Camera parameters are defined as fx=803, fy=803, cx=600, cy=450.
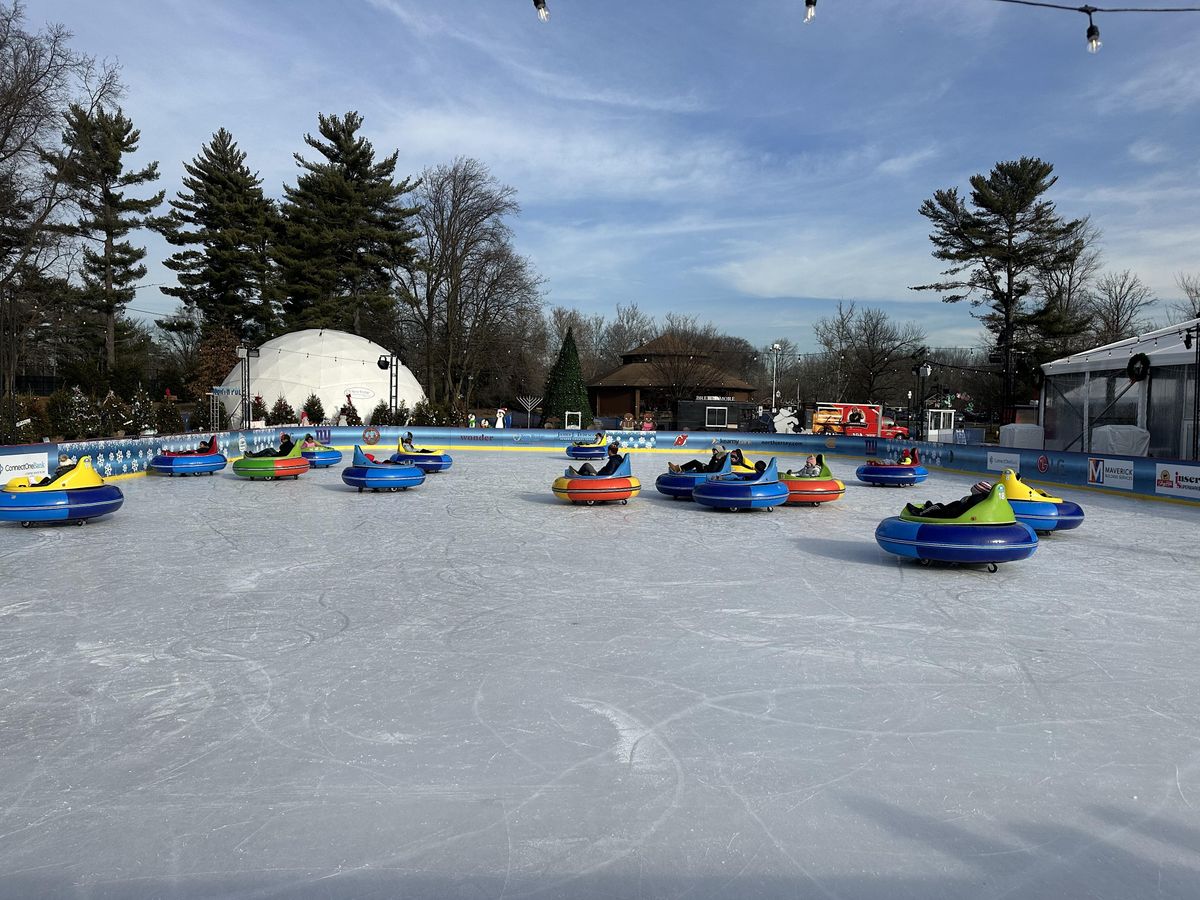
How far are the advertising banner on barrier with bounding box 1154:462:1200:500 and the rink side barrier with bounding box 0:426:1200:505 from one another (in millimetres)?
17

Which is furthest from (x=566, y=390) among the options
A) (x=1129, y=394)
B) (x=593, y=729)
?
(x=593, y=729)

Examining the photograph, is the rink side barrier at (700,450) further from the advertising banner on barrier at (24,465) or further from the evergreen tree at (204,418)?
the evergreen tree at (204,418)

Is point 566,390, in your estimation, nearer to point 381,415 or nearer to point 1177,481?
point 381,415

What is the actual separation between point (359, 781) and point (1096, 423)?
71.7 feet

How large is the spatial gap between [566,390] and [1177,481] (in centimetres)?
2771

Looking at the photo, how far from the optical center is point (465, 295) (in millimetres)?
42188

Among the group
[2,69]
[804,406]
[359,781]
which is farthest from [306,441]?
[804,406]

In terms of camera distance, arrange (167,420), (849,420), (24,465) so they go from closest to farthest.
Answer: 1. (24,465)
2. (167,420)
3. (849,420)

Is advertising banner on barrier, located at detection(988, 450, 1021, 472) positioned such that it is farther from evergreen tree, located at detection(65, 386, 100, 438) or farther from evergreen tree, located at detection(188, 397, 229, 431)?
evergreen tree, located at detection(188, 397, 229, 431)

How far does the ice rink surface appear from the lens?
2.81m

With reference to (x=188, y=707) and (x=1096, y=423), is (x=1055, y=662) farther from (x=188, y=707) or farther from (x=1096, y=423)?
(x=1096, y=423)

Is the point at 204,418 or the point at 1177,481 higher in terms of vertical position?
the point at 204,418

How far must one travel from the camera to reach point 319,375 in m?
35.3

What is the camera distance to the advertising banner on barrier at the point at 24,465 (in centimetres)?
1201
